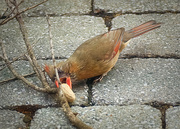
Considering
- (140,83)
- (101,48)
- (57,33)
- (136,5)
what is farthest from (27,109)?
(136,5)

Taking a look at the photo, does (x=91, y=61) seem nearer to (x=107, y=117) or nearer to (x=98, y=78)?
(x=98, y=78)

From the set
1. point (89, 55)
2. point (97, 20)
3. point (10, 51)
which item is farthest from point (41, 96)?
point (97, 20)

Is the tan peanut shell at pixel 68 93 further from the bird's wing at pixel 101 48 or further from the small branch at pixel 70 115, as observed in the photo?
the bird's wing at pixel 101 48

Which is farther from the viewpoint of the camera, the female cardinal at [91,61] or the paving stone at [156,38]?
the paving stone at [156,38]

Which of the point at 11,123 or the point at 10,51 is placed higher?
the point at 10,51

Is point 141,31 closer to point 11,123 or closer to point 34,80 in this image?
point 34,80

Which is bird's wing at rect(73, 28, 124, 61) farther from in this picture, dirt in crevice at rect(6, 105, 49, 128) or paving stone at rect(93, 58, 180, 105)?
dirt in crevice at rect(6, 105, 49, 128)

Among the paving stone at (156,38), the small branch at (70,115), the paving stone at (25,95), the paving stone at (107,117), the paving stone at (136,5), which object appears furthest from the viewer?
the paving stone at (136,5)

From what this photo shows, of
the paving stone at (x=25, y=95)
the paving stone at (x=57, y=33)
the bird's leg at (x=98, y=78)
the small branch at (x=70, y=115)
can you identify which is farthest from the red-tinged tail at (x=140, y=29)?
the small branch at (x=70, y=115)
